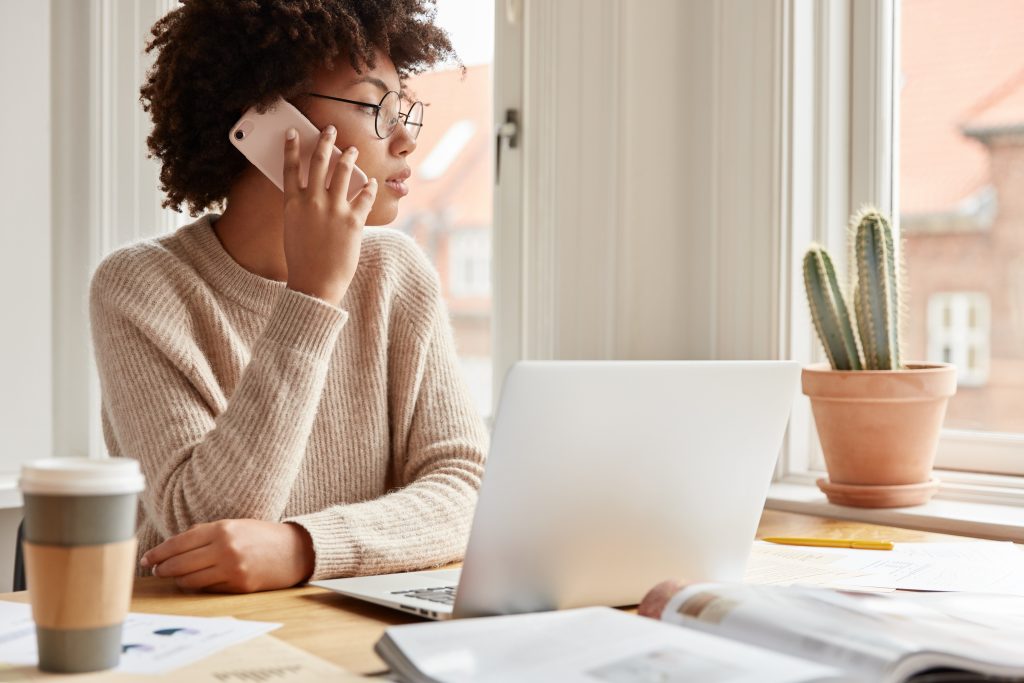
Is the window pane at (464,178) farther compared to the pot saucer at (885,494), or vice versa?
the window pane at (464,178)

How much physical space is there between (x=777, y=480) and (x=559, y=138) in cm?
72

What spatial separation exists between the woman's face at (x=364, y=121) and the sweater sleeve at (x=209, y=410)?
0.27 m

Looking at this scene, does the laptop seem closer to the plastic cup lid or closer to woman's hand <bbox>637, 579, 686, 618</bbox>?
woman's hand <bbox>637, 579, 686, 618</bbox>

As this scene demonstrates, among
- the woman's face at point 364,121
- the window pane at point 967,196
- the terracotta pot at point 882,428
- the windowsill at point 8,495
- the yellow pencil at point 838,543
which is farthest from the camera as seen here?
the windowsill at point 8,495

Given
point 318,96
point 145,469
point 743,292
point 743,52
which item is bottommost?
point 145,469

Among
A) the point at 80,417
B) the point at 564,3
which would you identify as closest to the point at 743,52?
the point at 564,3

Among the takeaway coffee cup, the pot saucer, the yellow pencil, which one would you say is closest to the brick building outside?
the pot saucer

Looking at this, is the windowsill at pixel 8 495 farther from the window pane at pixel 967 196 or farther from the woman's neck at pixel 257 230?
the window pane at pixel 967 196

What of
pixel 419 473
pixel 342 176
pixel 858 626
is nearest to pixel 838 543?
pixel 419 473

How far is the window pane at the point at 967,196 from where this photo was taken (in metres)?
1.75

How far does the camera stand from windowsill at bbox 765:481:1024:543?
1.46 meters

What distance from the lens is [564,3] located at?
6.64 ft

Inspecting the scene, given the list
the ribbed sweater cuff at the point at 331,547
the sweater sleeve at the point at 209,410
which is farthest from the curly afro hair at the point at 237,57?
the ribbed sweater cuff at the point at 331,547

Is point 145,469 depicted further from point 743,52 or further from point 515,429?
point 743,52
